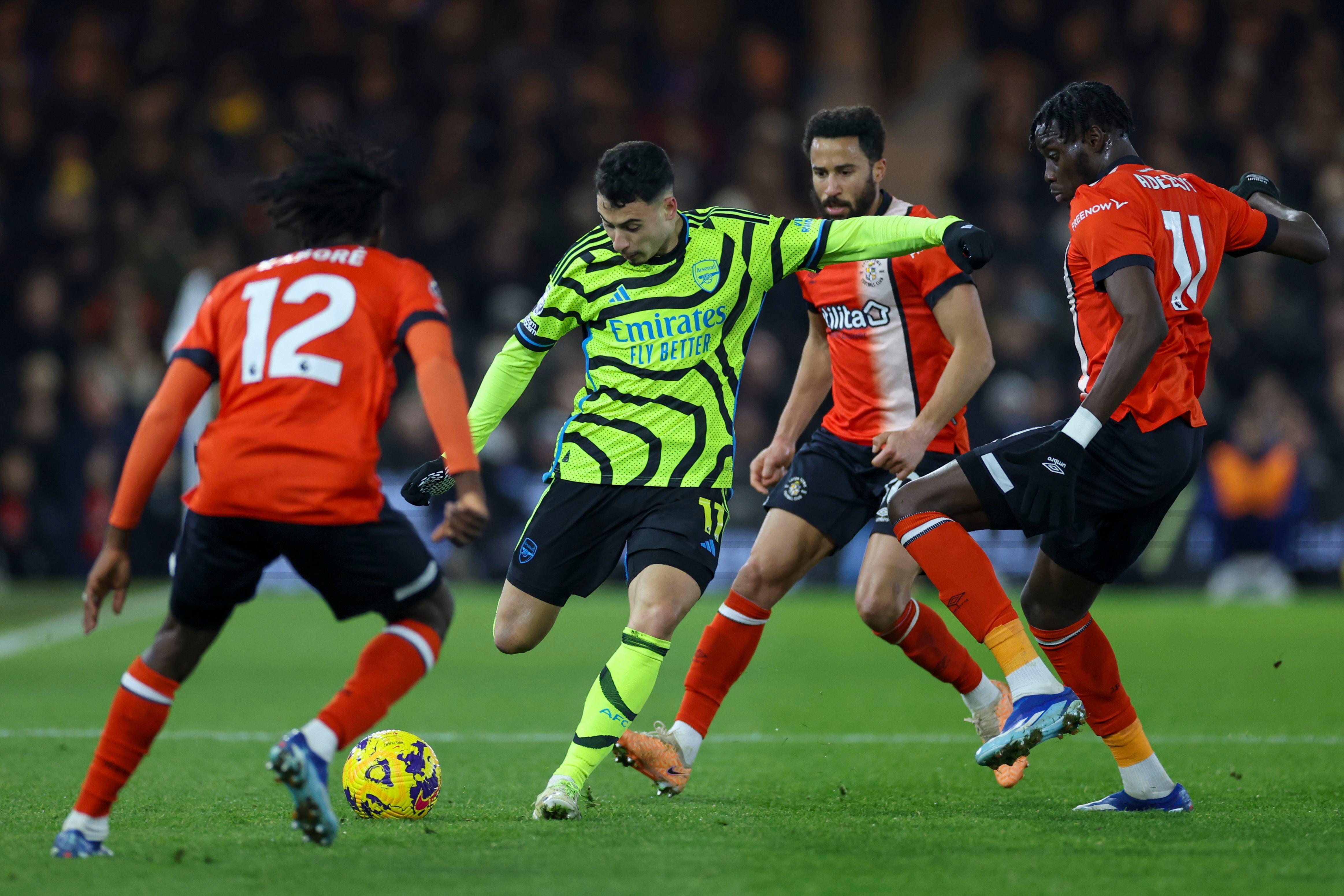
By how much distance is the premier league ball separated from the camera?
484 cm

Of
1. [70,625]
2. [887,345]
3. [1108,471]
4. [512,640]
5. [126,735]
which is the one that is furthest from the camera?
[70,625]

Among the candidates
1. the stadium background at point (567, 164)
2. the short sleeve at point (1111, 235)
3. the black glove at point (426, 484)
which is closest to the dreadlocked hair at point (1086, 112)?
the short sleeve at point (1111, 235)

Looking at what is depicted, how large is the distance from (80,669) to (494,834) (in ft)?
18.5

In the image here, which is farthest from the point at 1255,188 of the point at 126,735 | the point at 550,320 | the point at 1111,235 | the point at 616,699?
the point at 126,735

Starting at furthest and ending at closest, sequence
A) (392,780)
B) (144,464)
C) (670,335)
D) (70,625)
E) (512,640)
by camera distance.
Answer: (70,625), (512,640), (670,335), (392,780), (144,464)

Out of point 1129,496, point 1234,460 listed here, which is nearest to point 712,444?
point 1129,496

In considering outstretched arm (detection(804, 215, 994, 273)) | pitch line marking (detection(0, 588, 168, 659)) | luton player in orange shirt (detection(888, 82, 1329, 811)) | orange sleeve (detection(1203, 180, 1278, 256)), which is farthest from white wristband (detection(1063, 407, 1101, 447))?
pitch line marking (detection(0, 588, 168, 659))

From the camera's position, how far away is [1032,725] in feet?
14.6

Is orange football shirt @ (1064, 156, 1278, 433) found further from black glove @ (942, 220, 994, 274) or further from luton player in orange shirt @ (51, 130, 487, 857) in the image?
luton player in orange shirt @ (51, 130, 487, 857)

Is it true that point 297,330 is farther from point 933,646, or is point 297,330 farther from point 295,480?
point 933,646

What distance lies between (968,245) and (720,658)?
173 cm

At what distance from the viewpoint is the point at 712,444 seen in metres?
5.15

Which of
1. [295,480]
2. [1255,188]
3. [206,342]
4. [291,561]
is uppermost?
[1255,188]

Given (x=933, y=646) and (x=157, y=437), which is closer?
(x=157, y=437)
